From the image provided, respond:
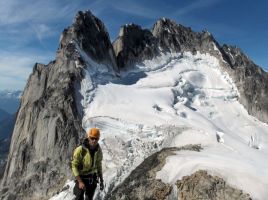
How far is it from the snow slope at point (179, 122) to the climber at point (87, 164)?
23.0 ft

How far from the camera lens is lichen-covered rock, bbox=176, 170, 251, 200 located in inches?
708

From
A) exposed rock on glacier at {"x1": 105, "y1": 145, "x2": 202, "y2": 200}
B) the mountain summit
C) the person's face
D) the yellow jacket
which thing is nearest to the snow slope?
the mountain summit

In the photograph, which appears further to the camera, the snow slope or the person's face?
the snow slope

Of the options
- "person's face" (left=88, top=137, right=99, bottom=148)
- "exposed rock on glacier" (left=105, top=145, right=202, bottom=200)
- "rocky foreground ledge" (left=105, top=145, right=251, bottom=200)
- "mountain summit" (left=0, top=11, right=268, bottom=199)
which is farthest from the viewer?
"mountain summit" (left=0, top=11, right=268, bottom=199)

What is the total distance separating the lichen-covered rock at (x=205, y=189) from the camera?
708 inches

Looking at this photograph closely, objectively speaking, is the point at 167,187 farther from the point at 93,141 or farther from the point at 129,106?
the point at 129,106

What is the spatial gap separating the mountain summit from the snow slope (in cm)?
8

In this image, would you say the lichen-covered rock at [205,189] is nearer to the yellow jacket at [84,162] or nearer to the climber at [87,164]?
the climber at [87,164]

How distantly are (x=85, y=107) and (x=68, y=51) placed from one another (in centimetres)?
574

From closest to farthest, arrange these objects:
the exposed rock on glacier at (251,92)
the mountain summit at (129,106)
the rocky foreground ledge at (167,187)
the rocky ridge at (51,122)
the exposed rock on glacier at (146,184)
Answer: the rocky foreground ledge at (167,187), the exposed rock on glacier at (146,184), the mountain summit at (129,106), the rocky ridge at (51,122), the exposed rock on glacier at (251,92)

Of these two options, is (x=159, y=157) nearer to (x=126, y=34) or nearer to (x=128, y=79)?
(x=128, y=79)

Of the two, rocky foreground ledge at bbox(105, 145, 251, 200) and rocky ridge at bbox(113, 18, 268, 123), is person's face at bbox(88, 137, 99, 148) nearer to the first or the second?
rocky foreground ledge at bbox(105, 145, 251, 200)

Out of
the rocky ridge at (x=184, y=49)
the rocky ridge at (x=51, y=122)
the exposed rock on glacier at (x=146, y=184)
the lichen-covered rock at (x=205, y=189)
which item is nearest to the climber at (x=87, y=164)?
the lichen-covered rock at (x=205, y=189)

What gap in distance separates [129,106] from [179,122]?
4.24 metres
